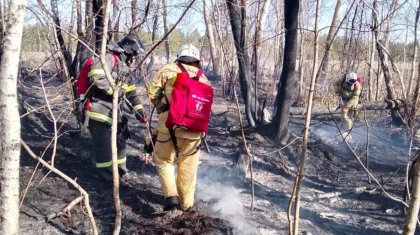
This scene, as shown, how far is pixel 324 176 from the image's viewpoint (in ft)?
22.8

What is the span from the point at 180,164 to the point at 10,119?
2.39 m

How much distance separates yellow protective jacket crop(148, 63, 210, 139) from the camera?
4242 millimetres

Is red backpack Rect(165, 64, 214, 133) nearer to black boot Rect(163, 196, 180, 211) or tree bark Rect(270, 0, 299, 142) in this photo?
black boot Rect(163, 196, 180, 211)

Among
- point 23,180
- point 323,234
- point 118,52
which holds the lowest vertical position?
point 323,234

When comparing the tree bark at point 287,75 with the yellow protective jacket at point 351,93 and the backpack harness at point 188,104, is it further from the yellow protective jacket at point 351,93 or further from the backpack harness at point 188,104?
the backpack harness at point 188,104

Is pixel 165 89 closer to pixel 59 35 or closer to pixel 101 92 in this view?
pixel 101 92

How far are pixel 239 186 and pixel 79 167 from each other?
215 centimetres

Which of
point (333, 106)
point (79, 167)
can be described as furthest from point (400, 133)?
point (79, 167)

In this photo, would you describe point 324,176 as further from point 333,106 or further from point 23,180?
point 333,106

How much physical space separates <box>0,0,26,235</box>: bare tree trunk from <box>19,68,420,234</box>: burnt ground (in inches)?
23.2

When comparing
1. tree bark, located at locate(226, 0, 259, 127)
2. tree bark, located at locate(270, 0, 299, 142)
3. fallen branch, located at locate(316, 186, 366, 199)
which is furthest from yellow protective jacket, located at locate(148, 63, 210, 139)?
tree bark, located at locate(270, 0, 299, 142)

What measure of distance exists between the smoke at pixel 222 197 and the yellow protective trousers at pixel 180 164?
439mm

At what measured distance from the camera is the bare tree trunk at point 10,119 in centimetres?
209

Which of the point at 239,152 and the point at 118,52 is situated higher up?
the point at 118,52
